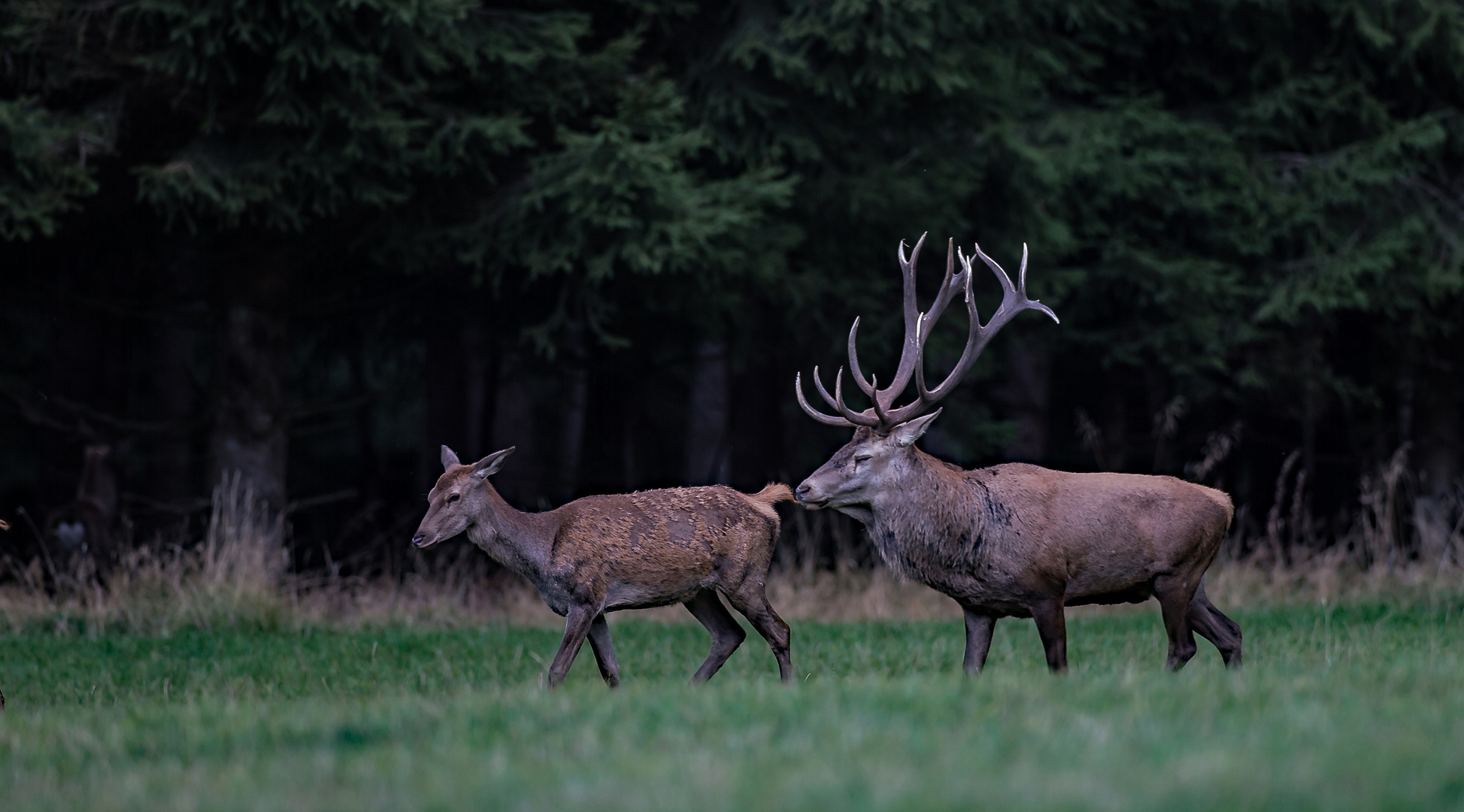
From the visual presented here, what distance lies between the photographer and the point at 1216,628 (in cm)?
858

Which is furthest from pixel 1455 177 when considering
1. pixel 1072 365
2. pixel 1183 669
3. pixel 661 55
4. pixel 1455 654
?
pixel 1183 669

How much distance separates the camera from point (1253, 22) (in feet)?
55.9

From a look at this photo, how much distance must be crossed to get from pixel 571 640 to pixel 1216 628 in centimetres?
343

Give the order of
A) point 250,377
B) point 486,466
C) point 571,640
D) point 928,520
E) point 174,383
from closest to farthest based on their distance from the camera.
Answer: point 928,520, point 571,640, point 486,466, point 250,377, point 174,383

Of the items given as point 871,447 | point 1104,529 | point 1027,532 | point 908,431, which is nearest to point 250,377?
point 871,447

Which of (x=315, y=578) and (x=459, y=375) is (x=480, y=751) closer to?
(x=315, y=578)

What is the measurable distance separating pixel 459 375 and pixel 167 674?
9.76 m

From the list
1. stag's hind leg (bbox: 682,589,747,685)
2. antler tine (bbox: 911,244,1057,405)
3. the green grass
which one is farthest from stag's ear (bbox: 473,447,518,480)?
antler tine (bbox: 911,244,1057,405)

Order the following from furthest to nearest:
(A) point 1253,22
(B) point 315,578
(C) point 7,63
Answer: (A) point 1253,22
(B) point 315,578
(C) point 7,63

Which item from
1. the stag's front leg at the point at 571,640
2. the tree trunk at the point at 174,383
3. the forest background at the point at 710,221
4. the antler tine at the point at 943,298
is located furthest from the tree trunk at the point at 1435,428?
the tree trunk at the point at 174,383

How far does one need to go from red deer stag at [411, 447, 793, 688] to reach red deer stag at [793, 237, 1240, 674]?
28.7 inches

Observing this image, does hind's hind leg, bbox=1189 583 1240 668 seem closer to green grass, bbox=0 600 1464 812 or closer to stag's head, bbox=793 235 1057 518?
green grass, bbox=0 600 1464 812

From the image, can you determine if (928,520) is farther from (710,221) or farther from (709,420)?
(709,420)

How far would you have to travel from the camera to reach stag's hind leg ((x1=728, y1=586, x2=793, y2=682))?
8.92m
